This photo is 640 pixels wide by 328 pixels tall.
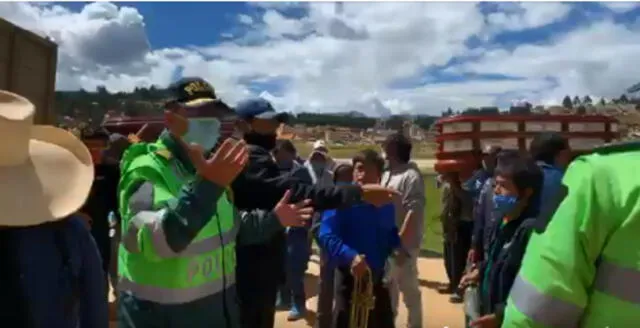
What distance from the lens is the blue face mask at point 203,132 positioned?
3.12 metres

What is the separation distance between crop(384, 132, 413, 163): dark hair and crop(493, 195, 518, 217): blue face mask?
289cm

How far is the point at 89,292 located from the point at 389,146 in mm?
4899

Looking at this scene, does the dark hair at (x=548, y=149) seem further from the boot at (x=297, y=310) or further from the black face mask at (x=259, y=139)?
the boot at (x=297, y=310)

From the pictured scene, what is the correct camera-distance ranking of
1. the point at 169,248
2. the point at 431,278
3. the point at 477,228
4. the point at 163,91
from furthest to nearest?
the point at 431,278 < the point at 477,228 < the point at 163,91 < the point at 169,248

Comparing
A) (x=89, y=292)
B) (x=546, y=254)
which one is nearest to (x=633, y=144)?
(x=546, y=254)

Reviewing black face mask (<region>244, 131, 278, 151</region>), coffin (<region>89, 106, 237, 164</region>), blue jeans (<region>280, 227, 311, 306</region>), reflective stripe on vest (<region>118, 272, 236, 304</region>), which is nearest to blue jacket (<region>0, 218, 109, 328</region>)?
reflective stripe on vest (<region>118, 272, 236, 304</region>)

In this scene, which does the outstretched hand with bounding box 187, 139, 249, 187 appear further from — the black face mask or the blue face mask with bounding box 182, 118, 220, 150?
the black face mask

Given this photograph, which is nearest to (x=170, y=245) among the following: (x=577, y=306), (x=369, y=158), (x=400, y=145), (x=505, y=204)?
(x=577, y=306)

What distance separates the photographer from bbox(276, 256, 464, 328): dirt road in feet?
24.8

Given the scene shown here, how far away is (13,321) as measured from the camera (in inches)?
84.7

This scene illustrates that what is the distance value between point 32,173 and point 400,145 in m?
5.03

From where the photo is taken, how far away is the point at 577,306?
1.76 meters

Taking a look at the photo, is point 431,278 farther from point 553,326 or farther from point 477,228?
point 553,326

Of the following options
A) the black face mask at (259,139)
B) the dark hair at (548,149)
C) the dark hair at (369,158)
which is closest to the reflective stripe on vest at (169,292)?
the black face mask at (259,139)
